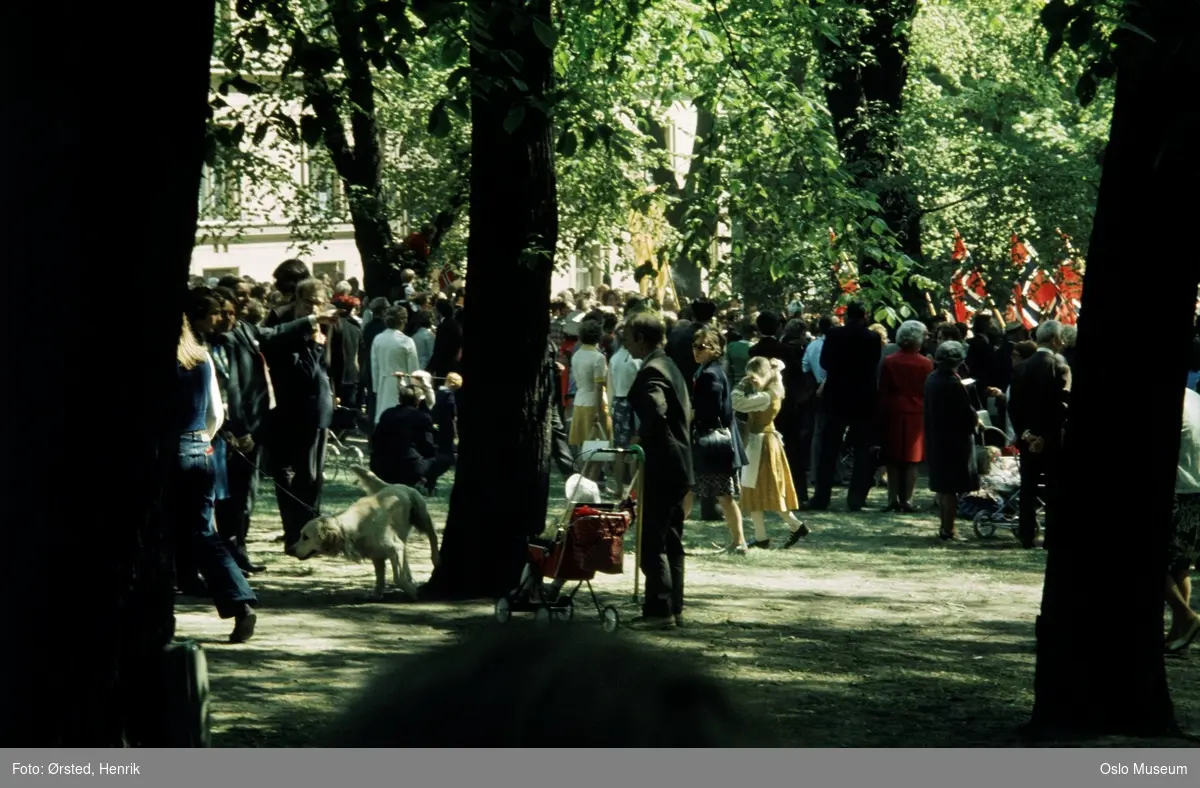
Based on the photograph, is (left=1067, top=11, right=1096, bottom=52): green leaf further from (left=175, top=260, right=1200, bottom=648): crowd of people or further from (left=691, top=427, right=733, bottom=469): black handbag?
(left=691, top=427, right=733, bottom=469): black handbag

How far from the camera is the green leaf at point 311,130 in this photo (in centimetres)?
916

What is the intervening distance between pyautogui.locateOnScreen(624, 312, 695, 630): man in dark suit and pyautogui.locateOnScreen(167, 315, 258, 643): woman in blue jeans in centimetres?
258

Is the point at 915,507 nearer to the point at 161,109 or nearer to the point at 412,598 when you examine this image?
the point at 412,598

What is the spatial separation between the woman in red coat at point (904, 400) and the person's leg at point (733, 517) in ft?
10.9

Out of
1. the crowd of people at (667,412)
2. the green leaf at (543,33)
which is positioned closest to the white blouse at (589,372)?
the crowd of people at (667,412)

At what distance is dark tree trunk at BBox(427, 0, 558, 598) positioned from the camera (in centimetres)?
A: 1241

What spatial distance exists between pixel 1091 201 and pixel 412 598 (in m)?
17.0

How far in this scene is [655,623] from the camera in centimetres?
1194

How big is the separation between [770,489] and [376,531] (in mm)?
5109

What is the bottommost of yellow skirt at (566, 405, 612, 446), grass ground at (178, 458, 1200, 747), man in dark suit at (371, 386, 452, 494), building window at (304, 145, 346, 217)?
grass ground at (178, 458, 1200, 747)

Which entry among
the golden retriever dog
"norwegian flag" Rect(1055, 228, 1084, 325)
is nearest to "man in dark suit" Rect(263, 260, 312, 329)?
the golden retriever dog

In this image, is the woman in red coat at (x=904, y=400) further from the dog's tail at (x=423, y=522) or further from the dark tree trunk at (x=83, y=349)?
the dark tree trunk at (x=83, y=349)

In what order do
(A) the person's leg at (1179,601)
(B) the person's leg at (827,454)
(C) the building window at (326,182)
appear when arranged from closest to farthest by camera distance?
(A) the person's leg at (1179,601), (B) the person's leg at (827,454), (C) the building window at (326,182)
